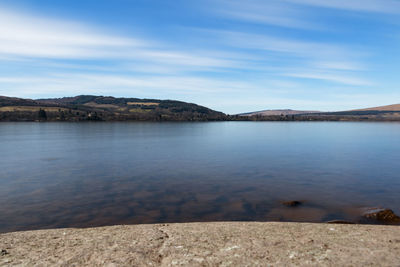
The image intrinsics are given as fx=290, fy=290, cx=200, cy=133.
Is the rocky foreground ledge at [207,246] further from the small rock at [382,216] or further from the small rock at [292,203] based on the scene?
the small rock at [292,203]

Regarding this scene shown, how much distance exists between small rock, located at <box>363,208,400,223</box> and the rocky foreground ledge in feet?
9.01

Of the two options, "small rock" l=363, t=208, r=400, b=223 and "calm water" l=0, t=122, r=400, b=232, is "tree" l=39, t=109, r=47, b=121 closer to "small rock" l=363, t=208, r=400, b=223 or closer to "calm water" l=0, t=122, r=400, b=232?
"calm water" l=0, t=122, r=400, b=232

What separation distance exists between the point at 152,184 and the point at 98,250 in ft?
46.7

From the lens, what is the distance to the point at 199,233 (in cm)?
1178

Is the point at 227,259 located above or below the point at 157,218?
above

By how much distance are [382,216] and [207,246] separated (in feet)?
36.8

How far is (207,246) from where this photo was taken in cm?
1019

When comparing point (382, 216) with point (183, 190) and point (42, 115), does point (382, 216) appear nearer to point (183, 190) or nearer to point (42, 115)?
point (183, 190)

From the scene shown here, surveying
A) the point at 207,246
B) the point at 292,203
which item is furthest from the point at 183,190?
the point at 207,246

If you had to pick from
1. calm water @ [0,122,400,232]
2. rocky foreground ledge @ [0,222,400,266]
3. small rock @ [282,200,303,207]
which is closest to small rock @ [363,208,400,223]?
calm water @ [0,122,400,232]

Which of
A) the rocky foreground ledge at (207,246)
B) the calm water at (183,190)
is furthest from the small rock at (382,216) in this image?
the rocky foreground ledge at (207,246)

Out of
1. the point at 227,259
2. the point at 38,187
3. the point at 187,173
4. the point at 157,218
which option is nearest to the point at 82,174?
the point at 38,187

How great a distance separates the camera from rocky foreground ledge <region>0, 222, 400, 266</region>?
29.4 ft

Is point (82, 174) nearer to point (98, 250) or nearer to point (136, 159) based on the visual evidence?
point (136, 159)
